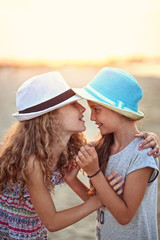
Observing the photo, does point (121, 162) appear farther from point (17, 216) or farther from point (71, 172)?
point (17, 216)

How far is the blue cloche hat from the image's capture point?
219 centimetres

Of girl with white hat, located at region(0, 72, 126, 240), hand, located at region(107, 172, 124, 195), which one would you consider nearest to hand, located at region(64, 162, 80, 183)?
girl with white hat, located at region(0, 72, 126, 240)

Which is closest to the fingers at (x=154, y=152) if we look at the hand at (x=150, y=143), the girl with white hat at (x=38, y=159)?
the hand at (x=150, y=143)

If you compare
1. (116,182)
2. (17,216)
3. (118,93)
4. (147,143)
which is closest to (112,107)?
(118,93)

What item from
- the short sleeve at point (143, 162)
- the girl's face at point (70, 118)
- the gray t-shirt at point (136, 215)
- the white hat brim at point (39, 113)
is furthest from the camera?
the girl's face at point (70, 118)

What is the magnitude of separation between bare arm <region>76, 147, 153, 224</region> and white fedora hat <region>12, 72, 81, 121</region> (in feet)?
1.39

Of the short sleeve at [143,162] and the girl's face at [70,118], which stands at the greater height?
the girl's face at [70,118]

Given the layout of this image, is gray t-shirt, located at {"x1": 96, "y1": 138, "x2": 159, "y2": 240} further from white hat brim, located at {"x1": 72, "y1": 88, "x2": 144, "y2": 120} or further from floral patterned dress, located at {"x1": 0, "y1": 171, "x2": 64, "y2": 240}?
floral patterned dress, located at {"x1": 0, "y1": 171, "x2": 64, "y2": 240}

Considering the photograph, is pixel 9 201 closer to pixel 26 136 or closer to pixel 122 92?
pixel 26 136

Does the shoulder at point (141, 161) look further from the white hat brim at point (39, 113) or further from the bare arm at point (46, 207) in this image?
the white hat brim at point (39, 113)

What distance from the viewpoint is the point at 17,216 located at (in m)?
2.51

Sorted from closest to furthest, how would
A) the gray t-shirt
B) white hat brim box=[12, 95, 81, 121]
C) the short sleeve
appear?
1. the short sleeve
2. the gray t-shirt
3. white hat brim box=[12, 95, 81, 121]

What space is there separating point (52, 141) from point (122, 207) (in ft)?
2.33

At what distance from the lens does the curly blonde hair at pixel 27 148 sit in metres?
2.31
